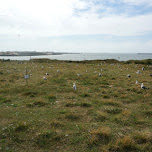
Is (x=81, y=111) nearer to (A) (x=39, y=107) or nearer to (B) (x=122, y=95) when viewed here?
(A) (x=39, y=107)

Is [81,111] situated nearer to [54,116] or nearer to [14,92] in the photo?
[54,116]

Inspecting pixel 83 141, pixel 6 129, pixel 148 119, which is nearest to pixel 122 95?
pixel 148 119

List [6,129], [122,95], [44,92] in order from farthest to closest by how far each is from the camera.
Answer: [44,92] < [122,95] < [6,129]

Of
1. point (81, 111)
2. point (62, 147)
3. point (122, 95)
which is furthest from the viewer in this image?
point (122, 95)

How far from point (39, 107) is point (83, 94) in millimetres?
3881

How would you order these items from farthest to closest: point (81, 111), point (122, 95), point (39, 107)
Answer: point (122, 95), point (39, 107), point (81, 111)

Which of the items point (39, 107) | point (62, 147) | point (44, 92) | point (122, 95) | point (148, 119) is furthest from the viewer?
point (44, 92)

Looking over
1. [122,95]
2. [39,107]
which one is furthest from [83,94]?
[39,107]

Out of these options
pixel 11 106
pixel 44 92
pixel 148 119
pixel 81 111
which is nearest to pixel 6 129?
pixel 11 106

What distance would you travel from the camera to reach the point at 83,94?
11664mm

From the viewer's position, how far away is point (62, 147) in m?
5.32

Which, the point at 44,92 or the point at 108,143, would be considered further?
the point at 44,92

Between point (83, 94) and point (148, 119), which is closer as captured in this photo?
point (148, 119)

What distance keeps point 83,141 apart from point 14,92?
888cm
